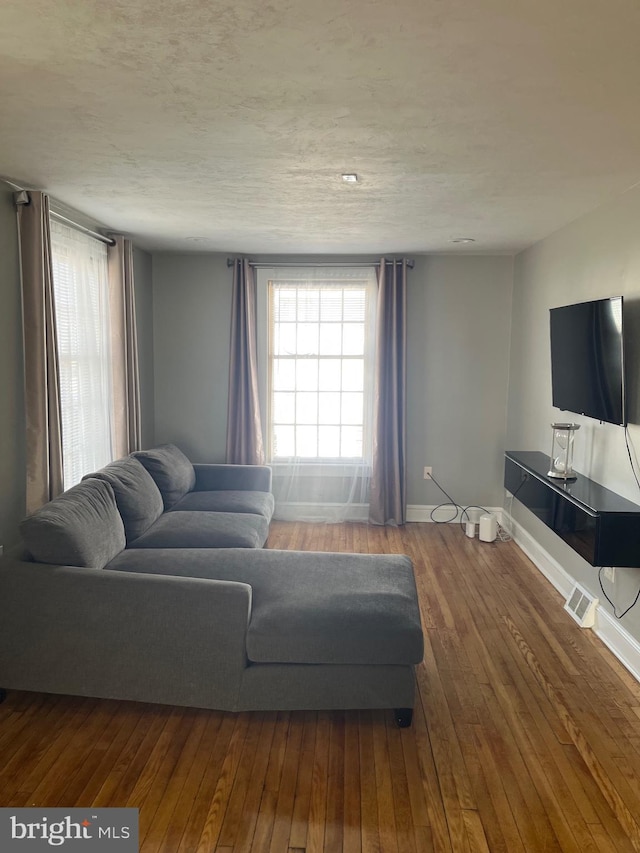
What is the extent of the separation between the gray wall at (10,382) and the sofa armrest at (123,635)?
72 centimetres

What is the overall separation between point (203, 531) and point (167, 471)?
2.61 ft

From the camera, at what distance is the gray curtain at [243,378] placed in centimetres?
516

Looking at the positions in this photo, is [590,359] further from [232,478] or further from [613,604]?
[232,478]

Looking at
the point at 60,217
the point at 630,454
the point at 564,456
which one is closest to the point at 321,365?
the point at 564,456

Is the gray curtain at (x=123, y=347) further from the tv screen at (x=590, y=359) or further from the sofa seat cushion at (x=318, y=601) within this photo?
the tv screen at (x=590, y=359)

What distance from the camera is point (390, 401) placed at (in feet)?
17.1

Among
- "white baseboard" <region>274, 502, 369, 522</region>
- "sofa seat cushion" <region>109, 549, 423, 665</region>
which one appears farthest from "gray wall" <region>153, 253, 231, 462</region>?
"sofa seat cushion" <region>109, 549, 423, 665</region>

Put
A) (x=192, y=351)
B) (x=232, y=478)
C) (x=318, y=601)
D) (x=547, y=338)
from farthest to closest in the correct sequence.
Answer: (x=192, y=351) < (x=232, y=478) < (x=547, y=338) < (x=318, y=601)

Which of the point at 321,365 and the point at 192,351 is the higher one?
the point at 192,351

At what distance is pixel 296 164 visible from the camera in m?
2.63

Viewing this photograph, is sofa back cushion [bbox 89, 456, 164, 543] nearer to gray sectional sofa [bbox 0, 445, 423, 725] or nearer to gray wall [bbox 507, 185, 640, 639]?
gray sectional sofa [bbox 0, 445, 423, 725]

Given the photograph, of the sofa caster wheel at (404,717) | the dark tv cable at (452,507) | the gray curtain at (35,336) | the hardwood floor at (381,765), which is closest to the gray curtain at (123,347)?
the gray curtain at (35,336)

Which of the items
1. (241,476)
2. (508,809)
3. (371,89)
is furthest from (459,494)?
(371,89)

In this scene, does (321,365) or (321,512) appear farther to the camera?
(321,512)
